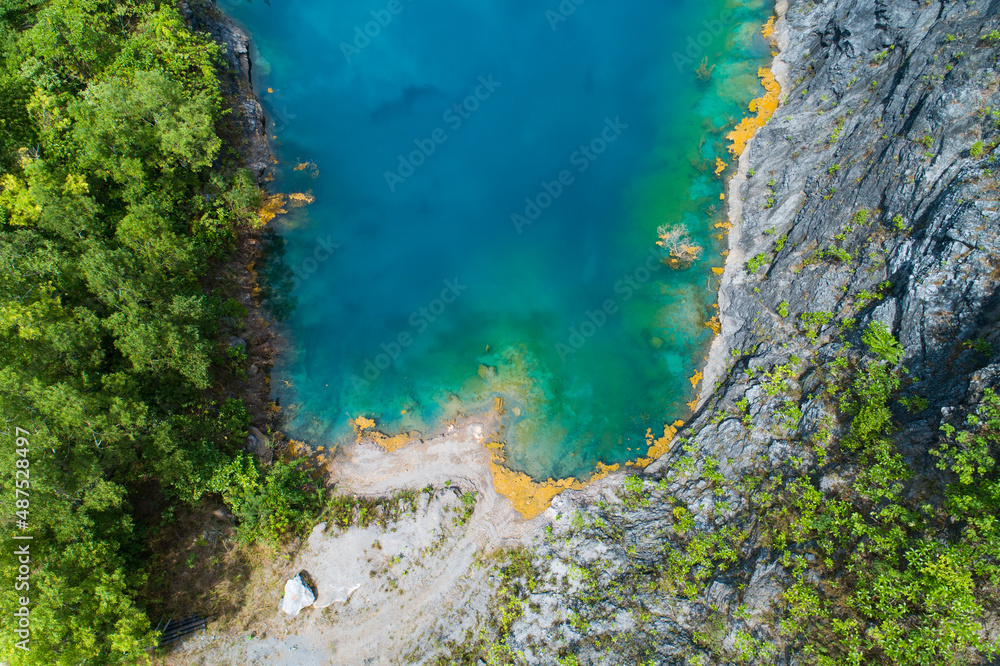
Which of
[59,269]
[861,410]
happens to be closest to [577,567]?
[861,410]

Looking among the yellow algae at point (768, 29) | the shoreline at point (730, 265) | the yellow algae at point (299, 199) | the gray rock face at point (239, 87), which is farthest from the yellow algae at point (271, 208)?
the yellow algae at point (768, 29)

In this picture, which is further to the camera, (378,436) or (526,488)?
(378,436)

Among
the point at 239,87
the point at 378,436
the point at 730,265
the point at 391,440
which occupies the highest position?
the point at 730,265

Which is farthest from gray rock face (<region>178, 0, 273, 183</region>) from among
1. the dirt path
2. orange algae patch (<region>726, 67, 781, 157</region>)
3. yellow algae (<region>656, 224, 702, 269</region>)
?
orange algae patch (<region>726, 67, 781, 157</region>)

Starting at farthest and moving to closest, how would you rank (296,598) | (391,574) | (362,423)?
1. (362,423)
2. (391,574)
3. (296,598)

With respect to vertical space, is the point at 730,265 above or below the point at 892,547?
above

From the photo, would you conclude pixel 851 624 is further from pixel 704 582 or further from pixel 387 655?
pixel 387 655

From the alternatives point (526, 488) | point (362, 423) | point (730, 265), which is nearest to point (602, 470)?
point (526, 488)

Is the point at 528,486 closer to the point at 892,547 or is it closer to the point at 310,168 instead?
the point at 892,547

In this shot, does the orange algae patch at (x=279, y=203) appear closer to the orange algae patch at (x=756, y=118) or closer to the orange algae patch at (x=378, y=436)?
the orange algae patch at (x=378, y=436)
